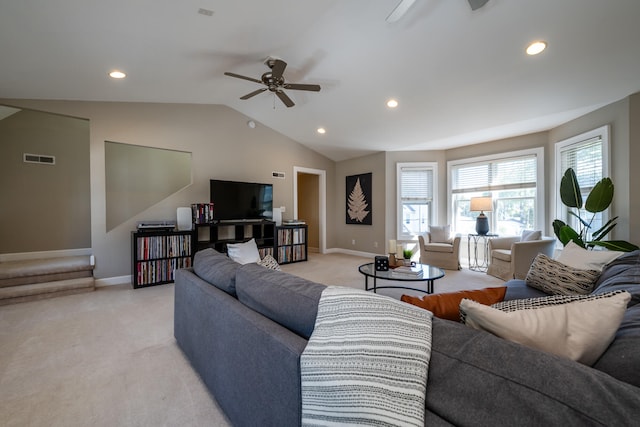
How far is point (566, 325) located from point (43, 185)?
22.0 feet

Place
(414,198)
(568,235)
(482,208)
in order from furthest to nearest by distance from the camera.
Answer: (414,198) < (482,208) < (568,235)

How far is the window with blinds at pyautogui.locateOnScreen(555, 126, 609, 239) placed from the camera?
3672 millimetres

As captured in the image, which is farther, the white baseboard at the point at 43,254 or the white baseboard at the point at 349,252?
the white baseboard at the point at 349,252

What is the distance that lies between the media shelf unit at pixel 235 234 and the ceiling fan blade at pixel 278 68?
2.63 m

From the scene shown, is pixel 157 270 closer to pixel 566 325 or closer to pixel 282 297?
pixel 282 297

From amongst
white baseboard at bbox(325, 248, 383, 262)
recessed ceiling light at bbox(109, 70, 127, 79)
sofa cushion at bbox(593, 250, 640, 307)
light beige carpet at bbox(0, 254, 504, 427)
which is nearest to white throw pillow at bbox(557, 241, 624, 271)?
sofa cushion at bbox(593, 250, 640, 307)

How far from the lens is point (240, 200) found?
5.01 m

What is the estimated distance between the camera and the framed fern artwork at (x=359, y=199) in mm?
6375

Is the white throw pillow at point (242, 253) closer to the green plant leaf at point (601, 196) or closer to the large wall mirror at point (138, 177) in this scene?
the large wall mirror at point (138, 177)

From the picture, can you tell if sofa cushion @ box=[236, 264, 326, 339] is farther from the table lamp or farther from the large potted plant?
the table lamp

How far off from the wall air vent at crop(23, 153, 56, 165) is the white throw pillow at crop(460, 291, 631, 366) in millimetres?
6506

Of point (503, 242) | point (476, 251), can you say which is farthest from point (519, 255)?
point (476, 251)

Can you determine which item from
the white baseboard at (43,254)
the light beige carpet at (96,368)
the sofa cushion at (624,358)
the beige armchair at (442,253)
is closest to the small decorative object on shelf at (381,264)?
the light beige carpet at (96,368)

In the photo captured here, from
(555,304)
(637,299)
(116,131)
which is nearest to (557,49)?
(637,299)
